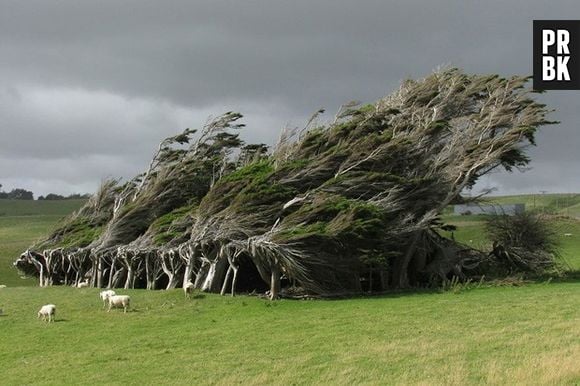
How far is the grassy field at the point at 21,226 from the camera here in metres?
57.1

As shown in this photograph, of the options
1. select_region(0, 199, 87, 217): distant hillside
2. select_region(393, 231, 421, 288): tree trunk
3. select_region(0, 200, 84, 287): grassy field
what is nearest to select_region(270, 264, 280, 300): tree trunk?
select_region(393, 231, 421, 288): tree trunk

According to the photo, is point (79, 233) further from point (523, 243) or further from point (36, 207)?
point (36, 207)

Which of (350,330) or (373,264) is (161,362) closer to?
(350,330)

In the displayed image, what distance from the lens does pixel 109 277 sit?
137 feet

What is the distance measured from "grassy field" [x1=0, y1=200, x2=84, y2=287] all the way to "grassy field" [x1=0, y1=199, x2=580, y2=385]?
27.3m

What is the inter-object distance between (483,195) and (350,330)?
20086 millimetres

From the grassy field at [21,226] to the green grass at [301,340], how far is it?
28.0m

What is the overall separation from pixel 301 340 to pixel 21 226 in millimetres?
90664

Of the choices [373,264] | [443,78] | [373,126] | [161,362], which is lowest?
Answer: [161,362]

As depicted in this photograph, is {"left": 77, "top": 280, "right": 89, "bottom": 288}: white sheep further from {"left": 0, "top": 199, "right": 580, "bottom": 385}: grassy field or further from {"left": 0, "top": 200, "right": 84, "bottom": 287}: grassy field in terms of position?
{"left": 0, "top": 200, "right": 84, "bottom": 287}: grassy field

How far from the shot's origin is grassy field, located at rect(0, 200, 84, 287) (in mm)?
57131

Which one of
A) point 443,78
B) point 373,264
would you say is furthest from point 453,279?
point 443,78

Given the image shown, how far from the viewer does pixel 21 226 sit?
336 ft

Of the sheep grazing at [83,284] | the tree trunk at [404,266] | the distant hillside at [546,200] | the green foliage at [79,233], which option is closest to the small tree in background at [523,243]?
the tree trunk at [404,266]
